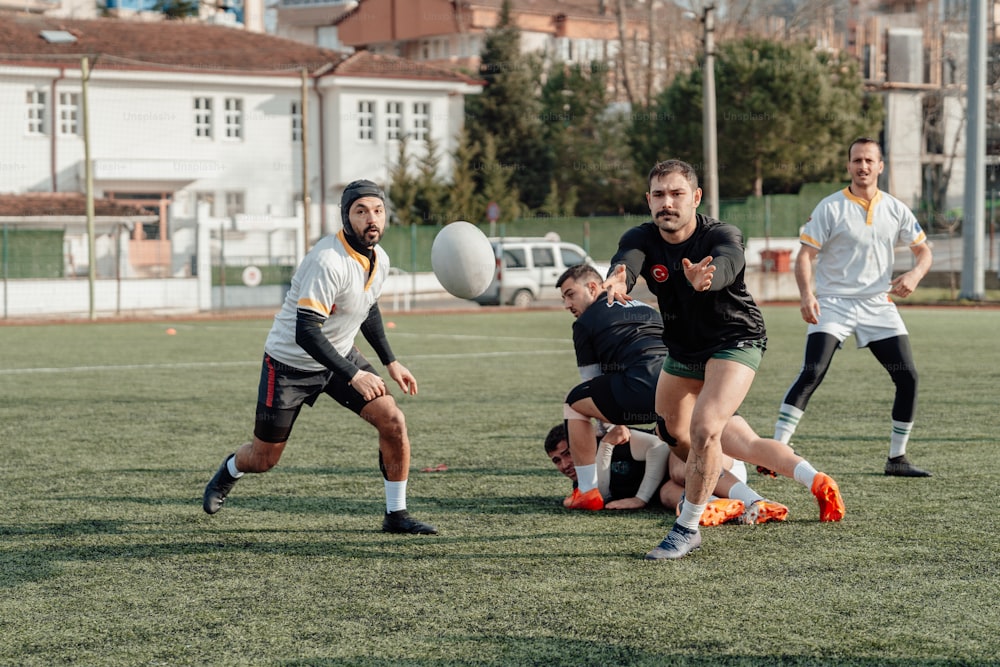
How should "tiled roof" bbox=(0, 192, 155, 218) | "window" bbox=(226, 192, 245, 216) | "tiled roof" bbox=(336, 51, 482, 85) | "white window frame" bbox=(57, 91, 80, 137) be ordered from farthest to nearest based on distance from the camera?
"tiled roof" bbox=(336, 51, 482, 85), "window" bbox=(226, 192, 245, 216), "white window frame" bbox=(57, 91, 80, 137), "tiled roof" bbox=(0, 192, 155, 218)

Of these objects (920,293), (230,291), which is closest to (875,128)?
(920,293)

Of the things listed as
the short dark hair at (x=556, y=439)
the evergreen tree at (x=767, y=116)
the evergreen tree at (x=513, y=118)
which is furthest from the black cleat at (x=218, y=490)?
the evergreen tree at (x=513, y=118)

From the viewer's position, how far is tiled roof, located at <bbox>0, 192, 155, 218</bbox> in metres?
37.6

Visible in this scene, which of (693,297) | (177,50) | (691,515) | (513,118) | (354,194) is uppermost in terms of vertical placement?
(177,50)

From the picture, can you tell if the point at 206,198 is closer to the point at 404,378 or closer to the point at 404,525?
the point at 404,378

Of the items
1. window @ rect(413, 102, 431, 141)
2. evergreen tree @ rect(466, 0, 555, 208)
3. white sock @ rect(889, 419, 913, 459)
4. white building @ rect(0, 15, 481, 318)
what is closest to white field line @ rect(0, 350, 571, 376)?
white sock @ rect(889, 419, 913, 459)

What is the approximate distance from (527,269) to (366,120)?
18.1m

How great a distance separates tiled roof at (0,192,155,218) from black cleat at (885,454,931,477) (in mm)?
31458

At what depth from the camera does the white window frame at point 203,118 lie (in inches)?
1789

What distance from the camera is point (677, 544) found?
19.8ft

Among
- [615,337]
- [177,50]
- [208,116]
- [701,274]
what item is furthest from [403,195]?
[701,274]

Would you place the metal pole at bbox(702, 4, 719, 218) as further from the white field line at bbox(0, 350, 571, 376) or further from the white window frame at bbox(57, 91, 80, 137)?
the white window frame at bbox(57, 91, 80, 137)

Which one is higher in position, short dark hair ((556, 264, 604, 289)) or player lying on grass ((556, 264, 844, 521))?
short dark hair ((556, 264, 604, 289))

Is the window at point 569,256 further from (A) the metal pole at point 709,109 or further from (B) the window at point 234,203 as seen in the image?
(B) the window at point 234,203
